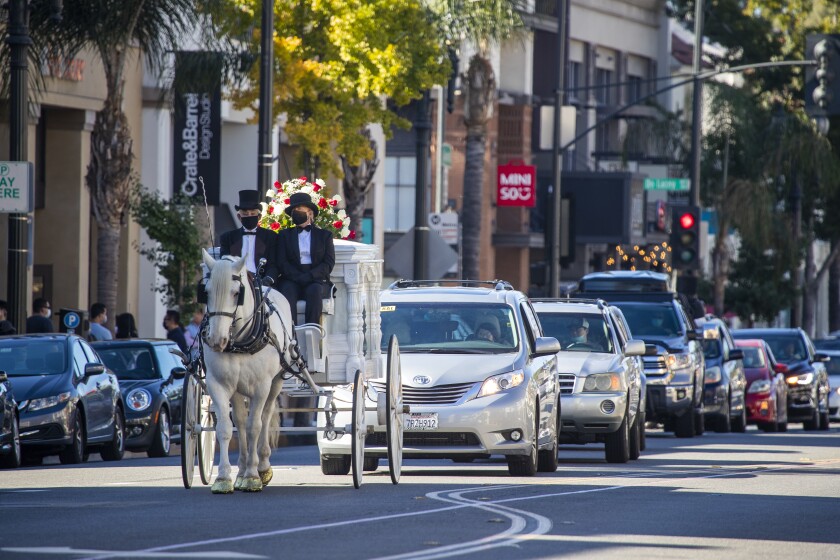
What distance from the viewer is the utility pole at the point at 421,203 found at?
107 ft

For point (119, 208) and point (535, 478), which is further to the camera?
point (119, 208)

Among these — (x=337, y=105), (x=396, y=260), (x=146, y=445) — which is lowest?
(x=146, y=445)

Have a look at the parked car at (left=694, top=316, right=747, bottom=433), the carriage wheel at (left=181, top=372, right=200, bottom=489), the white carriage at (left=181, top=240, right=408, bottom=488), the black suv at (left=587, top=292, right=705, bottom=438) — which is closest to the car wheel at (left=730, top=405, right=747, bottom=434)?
the parked car at (left=694, top=316, right=747, bottom=433)

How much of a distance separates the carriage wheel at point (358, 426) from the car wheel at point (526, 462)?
97.7 inches

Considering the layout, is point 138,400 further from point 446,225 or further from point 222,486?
point 446,225

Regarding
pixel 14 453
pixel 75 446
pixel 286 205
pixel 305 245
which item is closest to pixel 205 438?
pixel 305 245

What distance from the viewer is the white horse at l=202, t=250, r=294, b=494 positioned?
48.0ft

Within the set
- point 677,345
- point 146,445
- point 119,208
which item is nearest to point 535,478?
point 146,445

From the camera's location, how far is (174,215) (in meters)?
31.3

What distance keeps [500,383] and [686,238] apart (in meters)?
23.3

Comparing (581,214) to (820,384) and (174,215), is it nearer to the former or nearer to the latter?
(820,384)

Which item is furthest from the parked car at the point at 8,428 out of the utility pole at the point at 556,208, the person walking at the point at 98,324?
the utility pole at the point at 556,208

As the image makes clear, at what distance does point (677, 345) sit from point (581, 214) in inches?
1295

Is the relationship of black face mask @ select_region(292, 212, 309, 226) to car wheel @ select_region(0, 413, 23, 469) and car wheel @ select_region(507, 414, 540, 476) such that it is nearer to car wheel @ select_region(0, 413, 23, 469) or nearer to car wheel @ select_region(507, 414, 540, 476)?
car wheel @ select_region(507, 414, 540, 476)
